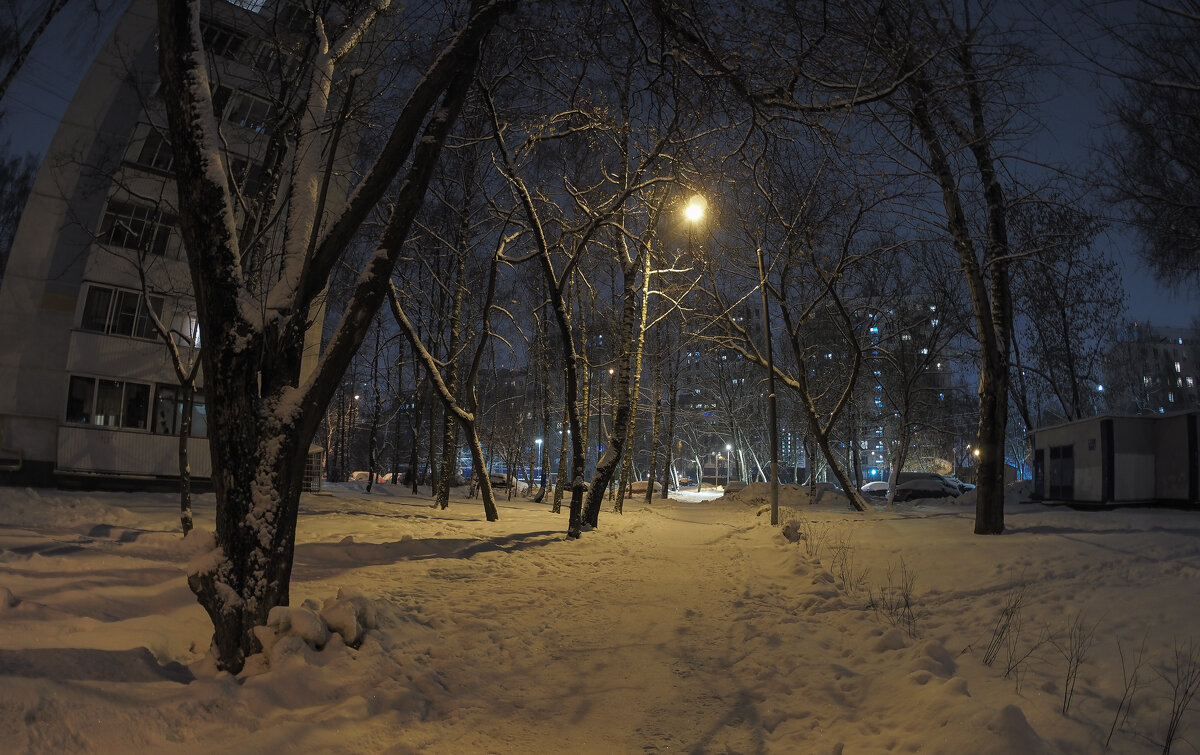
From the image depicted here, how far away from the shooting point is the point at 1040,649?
5.40m

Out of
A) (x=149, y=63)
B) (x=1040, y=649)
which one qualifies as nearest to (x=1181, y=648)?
(x=1040, y=649)

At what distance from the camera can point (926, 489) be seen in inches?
1297

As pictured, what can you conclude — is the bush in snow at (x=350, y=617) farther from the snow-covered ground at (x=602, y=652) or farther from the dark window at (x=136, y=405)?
the dark window at (x=136, y=405)

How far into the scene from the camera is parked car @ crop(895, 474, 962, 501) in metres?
32.8

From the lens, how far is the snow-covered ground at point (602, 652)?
3600mm

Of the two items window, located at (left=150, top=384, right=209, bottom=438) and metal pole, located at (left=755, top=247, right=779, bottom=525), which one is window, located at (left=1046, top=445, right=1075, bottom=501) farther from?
window, located at (left=150, top=384, right=209, bottom=438)

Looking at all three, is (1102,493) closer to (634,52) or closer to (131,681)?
(634,52)

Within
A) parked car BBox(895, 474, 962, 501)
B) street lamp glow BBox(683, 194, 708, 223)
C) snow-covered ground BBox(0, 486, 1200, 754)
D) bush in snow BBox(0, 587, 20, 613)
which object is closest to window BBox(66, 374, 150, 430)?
snow-covered ground BBox(0, 486, 1200, 754)

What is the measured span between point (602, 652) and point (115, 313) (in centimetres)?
2075

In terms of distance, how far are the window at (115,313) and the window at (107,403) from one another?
5.12 ft

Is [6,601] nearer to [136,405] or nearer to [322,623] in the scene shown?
[322,623]

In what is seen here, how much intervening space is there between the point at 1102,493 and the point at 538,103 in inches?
589

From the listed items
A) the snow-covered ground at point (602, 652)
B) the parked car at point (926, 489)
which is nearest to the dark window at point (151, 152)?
the snow-covered ground at point (602, 652)

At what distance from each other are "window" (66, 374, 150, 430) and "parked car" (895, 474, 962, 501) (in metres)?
32.1
